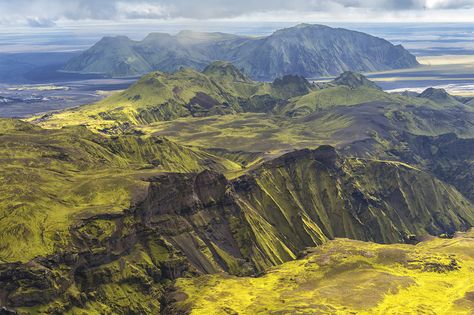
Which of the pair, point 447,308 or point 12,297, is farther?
point 447,308

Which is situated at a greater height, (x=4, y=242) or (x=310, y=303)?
(x=4, y=242)

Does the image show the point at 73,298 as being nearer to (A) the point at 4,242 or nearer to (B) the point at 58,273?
(B) the point at 58,273

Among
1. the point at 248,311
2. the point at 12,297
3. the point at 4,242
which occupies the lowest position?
the point at 248,311

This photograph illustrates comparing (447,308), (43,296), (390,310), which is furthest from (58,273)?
(447,308)

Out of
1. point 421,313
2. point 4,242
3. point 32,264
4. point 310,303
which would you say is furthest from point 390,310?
point 4,242

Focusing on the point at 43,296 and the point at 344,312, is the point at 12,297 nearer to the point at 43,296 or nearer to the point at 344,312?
the point at 43,296

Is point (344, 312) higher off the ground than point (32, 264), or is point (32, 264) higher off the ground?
point (32, 264)

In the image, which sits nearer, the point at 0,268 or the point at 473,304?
the point at 0,268
